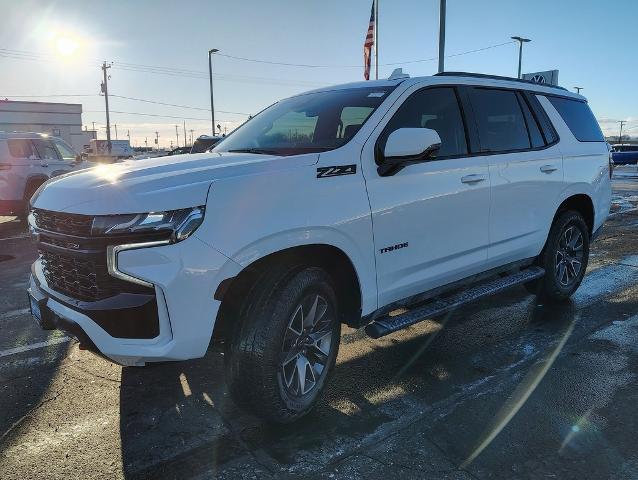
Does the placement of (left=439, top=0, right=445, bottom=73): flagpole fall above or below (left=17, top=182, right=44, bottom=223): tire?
above

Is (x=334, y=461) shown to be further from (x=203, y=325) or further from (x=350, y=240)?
(x=350, y=240)

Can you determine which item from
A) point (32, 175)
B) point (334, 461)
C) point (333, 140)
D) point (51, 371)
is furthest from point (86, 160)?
point (334, 461)

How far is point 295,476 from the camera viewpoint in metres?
2.68

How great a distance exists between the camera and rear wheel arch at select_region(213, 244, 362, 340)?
290 cm

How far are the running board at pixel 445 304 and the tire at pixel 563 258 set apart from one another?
0.81ft

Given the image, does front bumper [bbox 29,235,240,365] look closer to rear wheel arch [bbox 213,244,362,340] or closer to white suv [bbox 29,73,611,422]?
white suv [bbox 29,73,611,422]

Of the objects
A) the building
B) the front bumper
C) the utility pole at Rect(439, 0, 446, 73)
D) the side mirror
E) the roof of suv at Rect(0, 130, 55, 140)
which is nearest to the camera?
the front bumper

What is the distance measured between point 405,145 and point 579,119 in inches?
125

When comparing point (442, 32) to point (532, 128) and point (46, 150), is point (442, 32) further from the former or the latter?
point (532, 128)

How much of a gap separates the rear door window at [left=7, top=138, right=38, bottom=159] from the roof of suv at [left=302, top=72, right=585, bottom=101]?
9494mm

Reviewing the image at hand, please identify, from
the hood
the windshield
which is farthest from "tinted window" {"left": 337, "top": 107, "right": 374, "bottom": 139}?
the hood

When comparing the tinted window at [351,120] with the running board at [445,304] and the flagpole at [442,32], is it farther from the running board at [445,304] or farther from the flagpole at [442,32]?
the flagpole at [442,32]

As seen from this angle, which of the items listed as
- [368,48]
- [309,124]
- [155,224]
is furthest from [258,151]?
[368,48]

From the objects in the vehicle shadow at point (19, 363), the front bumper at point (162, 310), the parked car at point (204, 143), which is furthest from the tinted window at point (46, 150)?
the front bumper at point (162, 310)
